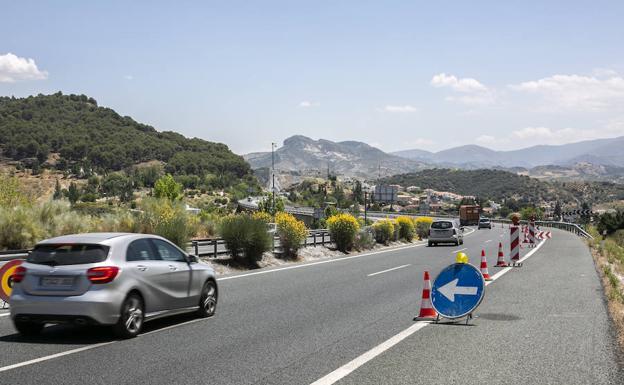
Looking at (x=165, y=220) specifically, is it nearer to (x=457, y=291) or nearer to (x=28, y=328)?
(x=28, y=328)

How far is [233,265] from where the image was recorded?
69.5 ft

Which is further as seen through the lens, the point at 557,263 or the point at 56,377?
the point at 557,263

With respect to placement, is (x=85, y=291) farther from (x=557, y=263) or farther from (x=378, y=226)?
(x=378, y=226)

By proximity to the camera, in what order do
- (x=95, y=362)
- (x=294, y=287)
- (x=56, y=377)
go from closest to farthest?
1. (x=56, y=377)
2. (x=95, y=362)
3. (x=294, y=287)

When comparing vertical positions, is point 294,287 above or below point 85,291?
below

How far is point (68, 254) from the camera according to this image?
29.1 ft

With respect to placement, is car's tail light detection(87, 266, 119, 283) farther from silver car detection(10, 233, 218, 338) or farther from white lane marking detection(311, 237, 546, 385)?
white lane marking detection(311, 237, 546, 385)

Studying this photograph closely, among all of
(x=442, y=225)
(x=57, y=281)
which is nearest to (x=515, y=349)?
(x=57, y=281)

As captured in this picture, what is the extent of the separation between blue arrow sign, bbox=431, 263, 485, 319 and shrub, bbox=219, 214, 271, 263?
38.3 ft

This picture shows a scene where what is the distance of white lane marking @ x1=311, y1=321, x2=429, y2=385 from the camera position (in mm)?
6723

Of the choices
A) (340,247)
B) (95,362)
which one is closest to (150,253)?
(95,362)

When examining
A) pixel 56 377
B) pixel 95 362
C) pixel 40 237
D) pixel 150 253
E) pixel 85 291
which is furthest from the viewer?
pixel 40 237

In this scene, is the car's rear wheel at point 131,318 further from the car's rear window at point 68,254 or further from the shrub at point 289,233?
the shrub at point 289,233

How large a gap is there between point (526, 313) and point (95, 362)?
765 cm
